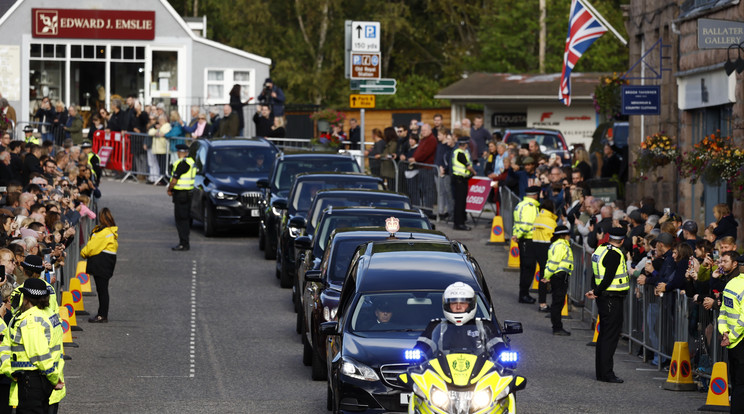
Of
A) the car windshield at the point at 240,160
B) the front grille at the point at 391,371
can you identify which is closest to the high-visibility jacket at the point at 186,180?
the car windshield at the point at 240,160

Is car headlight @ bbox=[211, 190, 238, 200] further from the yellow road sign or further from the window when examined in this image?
the window

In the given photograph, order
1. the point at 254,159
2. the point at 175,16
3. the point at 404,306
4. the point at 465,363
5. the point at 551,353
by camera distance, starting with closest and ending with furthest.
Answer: the point at 465,363
the point at 404,306
the point at 551,353
the point at 254,159
the point at 175,16

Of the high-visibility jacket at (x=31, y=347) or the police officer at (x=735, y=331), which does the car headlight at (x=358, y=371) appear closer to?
the high-visibility jacket at (x=31, y=347)

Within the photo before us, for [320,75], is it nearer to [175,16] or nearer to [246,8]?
[246,8]

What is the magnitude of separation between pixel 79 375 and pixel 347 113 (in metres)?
34.6

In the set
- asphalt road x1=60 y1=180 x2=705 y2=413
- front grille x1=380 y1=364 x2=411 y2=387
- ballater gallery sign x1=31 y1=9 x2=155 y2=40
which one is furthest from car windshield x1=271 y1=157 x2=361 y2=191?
ballater gallery sign x1=31 y1=9 x2=155 y2=40

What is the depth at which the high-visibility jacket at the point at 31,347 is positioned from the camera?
38.5 feet

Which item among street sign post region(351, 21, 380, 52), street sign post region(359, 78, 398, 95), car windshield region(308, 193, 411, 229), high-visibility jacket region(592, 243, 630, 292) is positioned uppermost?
street sign post region(351, 21, 380, 52)

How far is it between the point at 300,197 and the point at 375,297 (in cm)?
1016

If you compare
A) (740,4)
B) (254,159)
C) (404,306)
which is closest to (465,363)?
(404,306)

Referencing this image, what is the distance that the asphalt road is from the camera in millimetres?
14570

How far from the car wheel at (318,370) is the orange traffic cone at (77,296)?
18.1 ft

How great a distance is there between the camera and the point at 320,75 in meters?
64.6

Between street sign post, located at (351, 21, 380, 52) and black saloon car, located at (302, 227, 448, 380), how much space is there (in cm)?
1219
